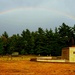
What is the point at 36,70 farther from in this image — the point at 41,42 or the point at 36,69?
the point at 41,42

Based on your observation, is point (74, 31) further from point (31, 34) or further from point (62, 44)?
point (31, 34)

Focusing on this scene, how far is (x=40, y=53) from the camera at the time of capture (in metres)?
69.0

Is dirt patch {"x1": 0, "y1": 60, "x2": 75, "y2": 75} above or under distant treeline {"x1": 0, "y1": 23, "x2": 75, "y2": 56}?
under

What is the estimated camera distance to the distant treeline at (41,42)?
68312 mm

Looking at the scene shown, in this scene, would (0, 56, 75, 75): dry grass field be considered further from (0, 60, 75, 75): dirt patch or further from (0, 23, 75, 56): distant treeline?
(0, 23, 75, 56): distant treeline

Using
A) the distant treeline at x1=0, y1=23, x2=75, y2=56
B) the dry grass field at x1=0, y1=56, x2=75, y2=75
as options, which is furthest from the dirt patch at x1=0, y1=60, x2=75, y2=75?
the distant treeline at x1=0, y1=23, x2=75, y2=56

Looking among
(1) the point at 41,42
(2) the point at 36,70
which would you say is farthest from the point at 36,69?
(1) the point at 41,42

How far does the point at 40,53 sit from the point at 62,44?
756 centimetres

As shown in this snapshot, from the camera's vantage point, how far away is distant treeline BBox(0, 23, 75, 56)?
68312 mm

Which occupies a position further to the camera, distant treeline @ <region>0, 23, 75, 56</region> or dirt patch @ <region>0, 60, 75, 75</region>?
distant treeline @ <region>0, 23, 75, 56</region>

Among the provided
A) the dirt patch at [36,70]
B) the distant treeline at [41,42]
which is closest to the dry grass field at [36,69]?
the dirt patch at [36,70]

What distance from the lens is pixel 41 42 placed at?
2753 inches

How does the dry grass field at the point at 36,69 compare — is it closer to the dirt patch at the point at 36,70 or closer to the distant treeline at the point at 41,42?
the dirt patch at the point at 36,70

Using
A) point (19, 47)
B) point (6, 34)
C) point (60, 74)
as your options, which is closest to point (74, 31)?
point (19, 47)
